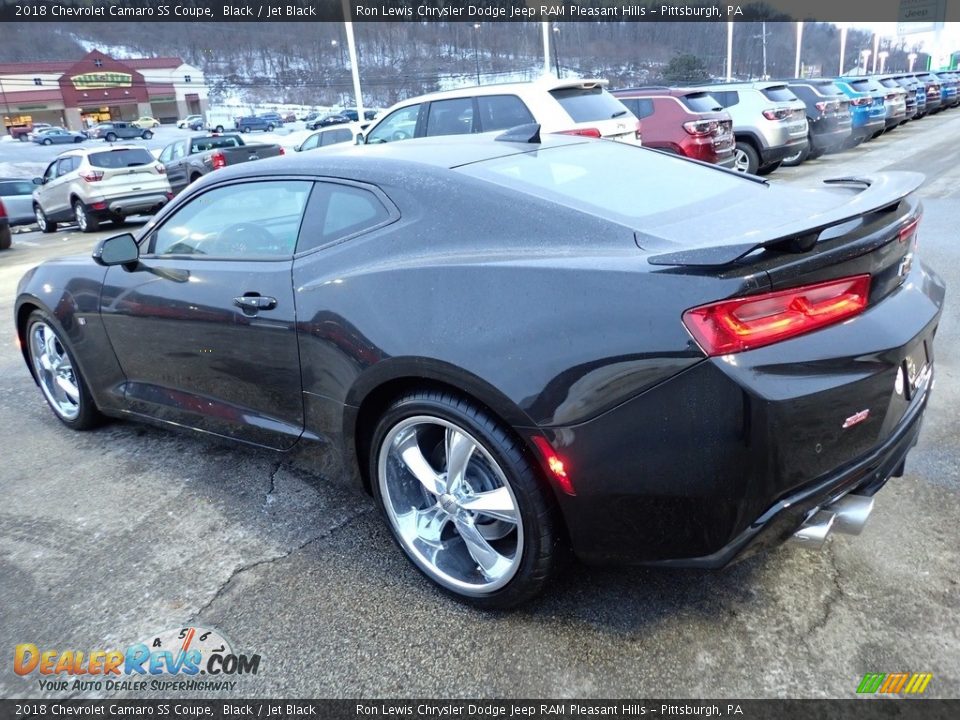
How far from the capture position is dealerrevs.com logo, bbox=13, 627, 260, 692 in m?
2.30

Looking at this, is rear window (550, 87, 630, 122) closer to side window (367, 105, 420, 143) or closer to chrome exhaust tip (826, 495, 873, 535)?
side window (367, 105, 420, 143)

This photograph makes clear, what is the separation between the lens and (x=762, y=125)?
43.4 ft

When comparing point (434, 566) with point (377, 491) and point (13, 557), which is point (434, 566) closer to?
point (377, 491)

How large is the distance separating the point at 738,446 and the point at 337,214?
1.68m

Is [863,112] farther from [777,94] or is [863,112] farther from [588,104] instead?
[588,104]

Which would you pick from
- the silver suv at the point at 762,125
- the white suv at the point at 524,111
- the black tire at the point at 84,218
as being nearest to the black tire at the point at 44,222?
the black tire at the point at 84,218

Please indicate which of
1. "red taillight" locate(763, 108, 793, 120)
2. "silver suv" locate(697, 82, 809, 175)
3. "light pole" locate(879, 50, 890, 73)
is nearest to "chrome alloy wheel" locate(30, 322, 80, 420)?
"silver suv" locate(697, 82, 809, 175)

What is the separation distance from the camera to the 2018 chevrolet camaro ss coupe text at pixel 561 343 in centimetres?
194

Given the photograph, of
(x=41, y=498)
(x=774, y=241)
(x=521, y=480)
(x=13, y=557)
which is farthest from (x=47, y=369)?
(x=774, y=241)

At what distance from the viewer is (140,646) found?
2439 millimetres

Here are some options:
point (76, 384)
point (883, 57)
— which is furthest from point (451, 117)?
point (883, 57)

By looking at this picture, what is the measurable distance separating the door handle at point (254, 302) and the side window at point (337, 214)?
0.23 m

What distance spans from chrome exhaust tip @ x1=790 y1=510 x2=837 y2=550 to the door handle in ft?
6.39

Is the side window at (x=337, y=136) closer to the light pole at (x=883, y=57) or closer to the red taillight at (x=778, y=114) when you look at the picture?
the red taillight at (x=778, y=114)
